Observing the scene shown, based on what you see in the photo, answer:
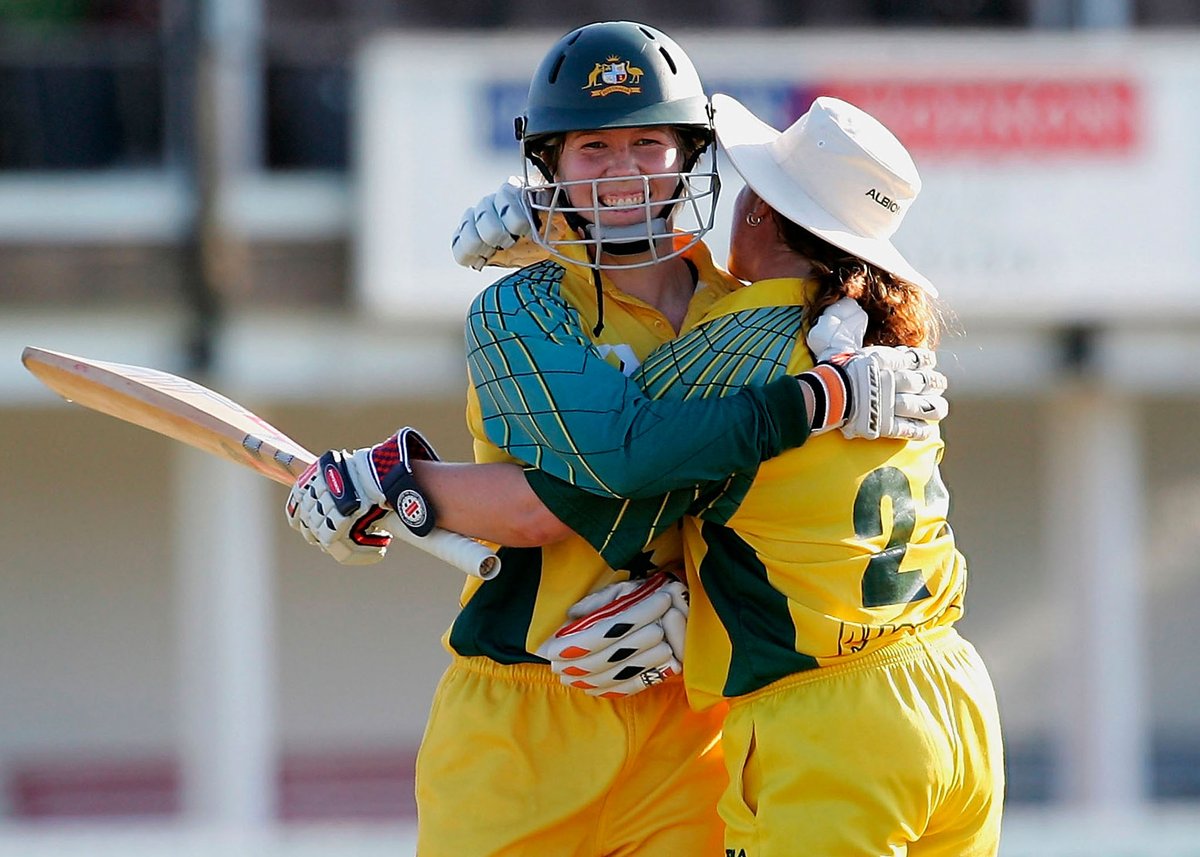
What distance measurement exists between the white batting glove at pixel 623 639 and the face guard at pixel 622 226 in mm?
471

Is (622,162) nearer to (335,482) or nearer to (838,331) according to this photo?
(838,331)

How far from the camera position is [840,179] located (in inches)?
105

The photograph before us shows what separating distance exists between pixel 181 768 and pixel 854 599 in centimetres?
721

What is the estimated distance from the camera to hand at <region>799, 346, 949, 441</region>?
2.48 metres

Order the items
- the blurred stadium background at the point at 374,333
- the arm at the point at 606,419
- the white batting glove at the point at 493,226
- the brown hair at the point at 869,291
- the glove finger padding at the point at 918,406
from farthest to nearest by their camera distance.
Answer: the blurred stadium background at the point at 374,333
the white batting glove at the point at 493,226
the brown hair at the point at 869,291
the glove finger padding at the point at 918,406
the arm at the point at 606,419

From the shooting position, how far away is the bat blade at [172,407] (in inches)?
124

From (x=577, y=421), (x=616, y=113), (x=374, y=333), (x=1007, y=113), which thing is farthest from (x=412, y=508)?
(x=1007, y=113)

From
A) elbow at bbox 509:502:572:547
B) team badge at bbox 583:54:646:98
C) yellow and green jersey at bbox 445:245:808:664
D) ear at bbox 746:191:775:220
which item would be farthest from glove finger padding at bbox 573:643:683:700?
team badge at bbox 583:54:646:98

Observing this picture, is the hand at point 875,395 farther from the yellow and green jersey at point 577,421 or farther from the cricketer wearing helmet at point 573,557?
the cricketer wearing helmet at point 573,557

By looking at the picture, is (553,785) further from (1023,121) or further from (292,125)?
(292,125)

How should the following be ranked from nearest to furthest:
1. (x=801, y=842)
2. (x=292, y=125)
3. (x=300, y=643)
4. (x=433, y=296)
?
1. (x=801, y=842)
2. (x=433, y=296)
3. (x=292, y=125)
4. (x=300, y=643)

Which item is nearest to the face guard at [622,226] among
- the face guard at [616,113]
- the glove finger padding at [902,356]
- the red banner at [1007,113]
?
the face guard at [616,113]

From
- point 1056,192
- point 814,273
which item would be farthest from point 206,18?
point 814,273

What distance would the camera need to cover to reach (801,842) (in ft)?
8.10
